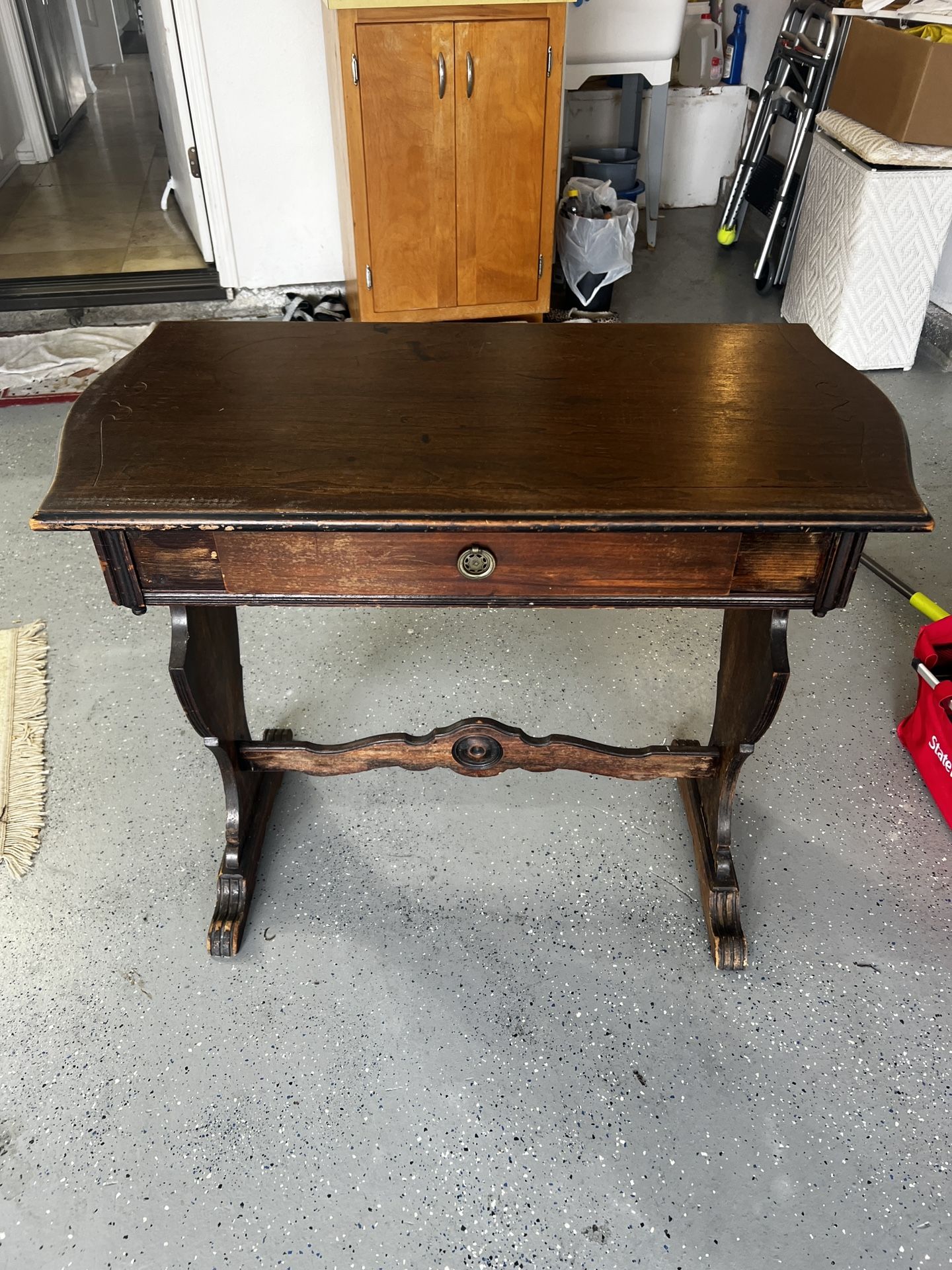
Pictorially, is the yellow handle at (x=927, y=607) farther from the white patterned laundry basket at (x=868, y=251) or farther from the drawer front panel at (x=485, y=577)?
the white patterned laundry basket at (x=868, y=251)

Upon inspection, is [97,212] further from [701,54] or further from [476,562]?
[476,562]

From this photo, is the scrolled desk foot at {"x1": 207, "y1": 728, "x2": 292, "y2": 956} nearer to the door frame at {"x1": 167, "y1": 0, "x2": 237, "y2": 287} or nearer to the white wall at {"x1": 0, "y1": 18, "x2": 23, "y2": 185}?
the door frame at {"x1": 167, "y1": 0, "x2": 237, "y2": 287}

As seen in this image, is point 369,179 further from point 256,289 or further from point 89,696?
point 89,696

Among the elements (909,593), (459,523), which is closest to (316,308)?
(909,593)

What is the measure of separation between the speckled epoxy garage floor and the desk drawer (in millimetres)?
679

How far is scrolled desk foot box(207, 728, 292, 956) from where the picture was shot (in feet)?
5.46

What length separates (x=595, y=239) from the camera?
3678 mm

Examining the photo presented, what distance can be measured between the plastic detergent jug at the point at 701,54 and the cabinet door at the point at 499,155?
2.06 m

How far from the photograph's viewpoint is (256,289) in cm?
388

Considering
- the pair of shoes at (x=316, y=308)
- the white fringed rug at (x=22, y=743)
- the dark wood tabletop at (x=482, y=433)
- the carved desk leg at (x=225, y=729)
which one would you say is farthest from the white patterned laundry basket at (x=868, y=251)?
the white fringed rug at (x=22, y=743)

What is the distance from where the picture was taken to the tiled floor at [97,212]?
4043mm

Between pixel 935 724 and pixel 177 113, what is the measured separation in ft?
10.6

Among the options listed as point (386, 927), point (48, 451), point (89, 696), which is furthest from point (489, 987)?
point (48, 451)

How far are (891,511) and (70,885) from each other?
1482 millimetres
